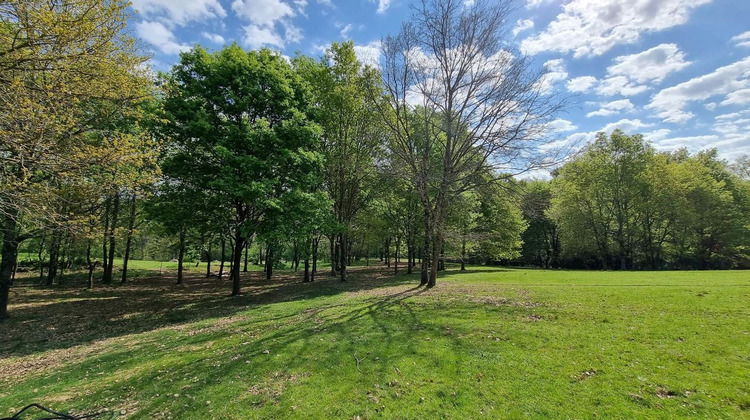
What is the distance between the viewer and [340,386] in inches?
224

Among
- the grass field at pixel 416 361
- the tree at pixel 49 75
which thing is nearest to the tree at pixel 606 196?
the grass field at pixel 416 361

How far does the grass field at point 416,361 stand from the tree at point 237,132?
6365 mm

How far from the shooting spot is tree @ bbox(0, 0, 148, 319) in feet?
18.1

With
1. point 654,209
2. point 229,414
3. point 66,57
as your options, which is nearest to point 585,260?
point 654,209

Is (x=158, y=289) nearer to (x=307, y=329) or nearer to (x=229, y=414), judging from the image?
(x=307, y=329)

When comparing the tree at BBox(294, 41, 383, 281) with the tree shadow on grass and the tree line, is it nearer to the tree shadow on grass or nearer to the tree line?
the tree line

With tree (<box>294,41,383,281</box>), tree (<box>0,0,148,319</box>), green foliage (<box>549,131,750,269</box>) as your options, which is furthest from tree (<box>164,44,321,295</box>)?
green foliage (<box>549,131,750,269</box>)

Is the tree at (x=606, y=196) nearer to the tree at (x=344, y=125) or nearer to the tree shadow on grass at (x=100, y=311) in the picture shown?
the tree at (x=344, y=125)

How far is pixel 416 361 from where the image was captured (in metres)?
6.52

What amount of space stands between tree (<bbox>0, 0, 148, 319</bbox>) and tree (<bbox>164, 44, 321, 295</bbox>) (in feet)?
23.5

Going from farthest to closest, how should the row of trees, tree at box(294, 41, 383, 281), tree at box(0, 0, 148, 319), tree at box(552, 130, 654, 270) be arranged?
tree at box(552, 130, 654, 270) → the row of trees → tree at box(294, 41, 383, 281) → tree at box(0, 0, 148, 319)

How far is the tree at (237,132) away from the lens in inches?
583

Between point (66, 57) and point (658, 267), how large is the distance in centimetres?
5400

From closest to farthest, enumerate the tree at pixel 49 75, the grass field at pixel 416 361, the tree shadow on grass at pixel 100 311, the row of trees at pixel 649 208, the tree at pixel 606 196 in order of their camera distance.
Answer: the grass field at pixel 416 361 → the tree at pixel 49 75 → the tree shadow on grass at pixel 100 311 → the row of trees at pixel 649 208 → the tree at pixel 606 196
